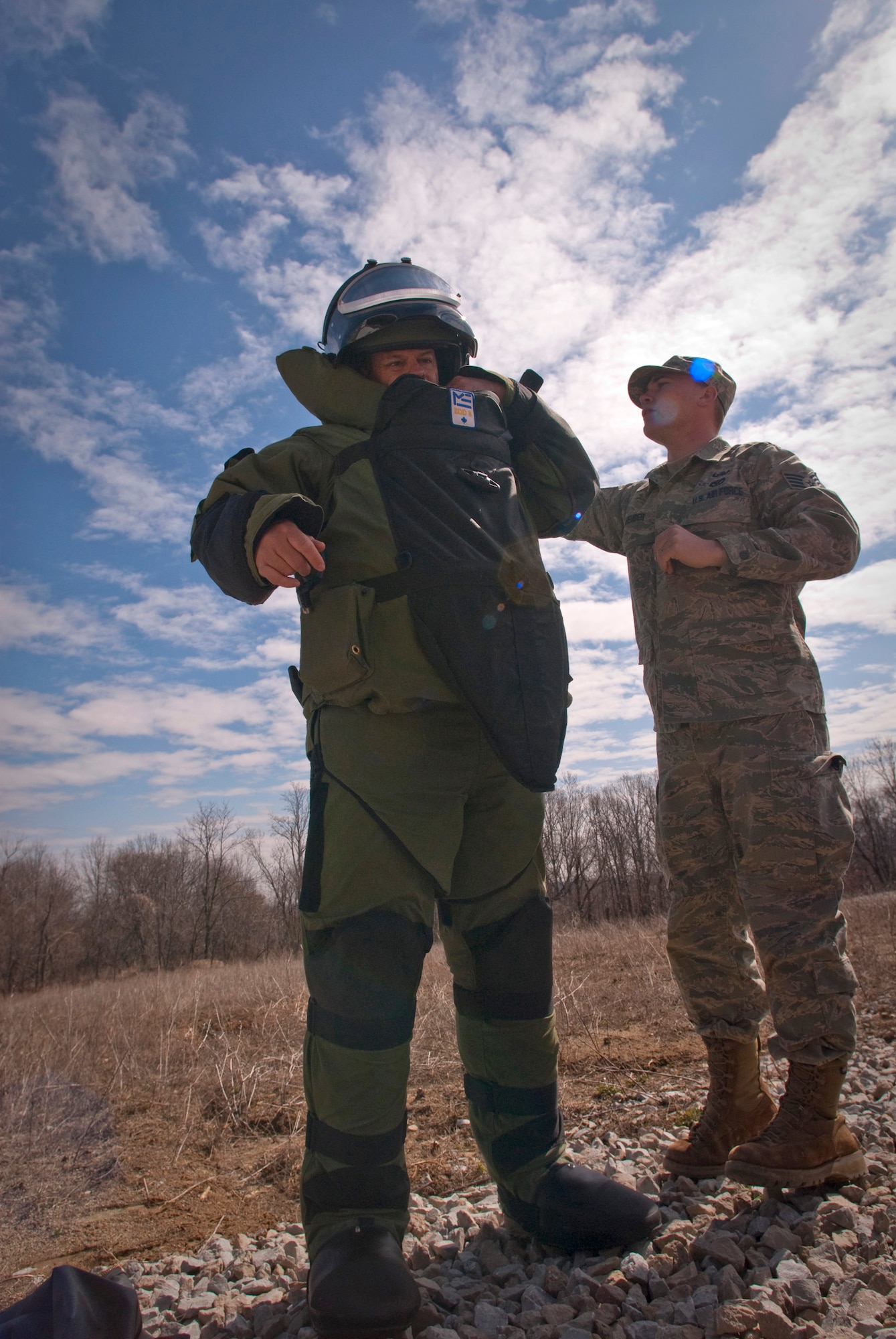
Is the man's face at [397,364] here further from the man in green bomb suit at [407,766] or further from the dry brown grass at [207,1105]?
the dry brown grass at [207,1105]

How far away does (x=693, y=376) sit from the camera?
2.73m

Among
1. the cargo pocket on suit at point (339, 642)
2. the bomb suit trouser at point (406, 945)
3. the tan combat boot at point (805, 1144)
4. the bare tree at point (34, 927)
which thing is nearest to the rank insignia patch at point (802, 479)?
the bomb suit trouser at point (406, 945)

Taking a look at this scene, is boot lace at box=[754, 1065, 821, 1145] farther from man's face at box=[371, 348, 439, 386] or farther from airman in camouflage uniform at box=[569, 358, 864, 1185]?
man's face at box=[371, 348, 439, 386]

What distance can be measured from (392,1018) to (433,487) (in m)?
1.24

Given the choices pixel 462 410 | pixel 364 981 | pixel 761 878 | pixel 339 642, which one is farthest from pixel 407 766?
pixel 761 878

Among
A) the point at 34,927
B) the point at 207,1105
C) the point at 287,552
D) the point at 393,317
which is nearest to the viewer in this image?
the point at 287,552

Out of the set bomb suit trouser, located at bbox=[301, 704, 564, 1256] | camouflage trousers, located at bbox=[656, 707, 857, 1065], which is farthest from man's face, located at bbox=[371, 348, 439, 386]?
camouflage trousers, located at bbox=[656, 707, 857, 1065]

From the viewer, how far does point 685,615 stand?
2.47m

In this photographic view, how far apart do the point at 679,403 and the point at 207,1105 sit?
3971 millimetres

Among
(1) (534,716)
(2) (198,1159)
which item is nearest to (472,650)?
(1) (534,716)

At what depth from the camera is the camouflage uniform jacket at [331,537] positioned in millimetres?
1612

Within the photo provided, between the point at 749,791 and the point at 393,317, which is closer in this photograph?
the point at 393,317

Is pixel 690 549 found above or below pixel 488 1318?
above

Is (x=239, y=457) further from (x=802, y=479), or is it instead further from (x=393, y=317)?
(x=802, y=479)
